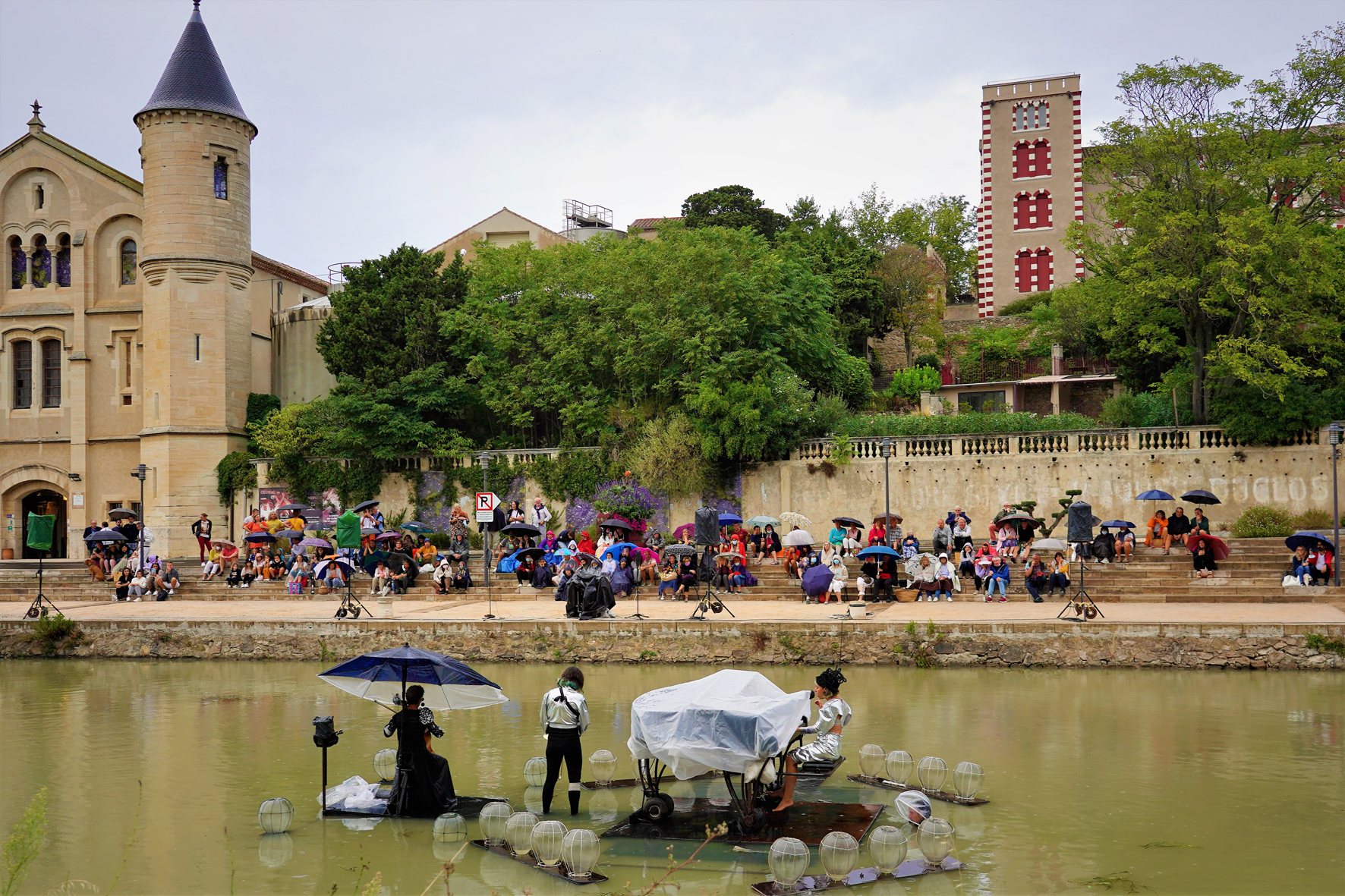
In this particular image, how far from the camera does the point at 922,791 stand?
10578mm

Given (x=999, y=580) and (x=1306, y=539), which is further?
(x=999, y=580)

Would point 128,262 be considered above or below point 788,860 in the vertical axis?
above

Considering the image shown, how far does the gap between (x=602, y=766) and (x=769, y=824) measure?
2.32 metres

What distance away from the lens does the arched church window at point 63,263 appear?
131ft

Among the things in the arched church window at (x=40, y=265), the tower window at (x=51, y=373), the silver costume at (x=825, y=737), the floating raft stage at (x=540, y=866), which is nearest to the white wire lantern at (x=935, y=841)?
the silver costume at (x=825, y=737)

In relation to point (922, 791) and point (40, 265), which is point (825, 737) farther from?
point (40, 265)

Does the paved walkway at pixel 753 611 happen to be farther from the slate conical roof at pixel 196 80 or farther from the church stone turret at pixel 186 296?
the slate conical roof at pixel 196 80

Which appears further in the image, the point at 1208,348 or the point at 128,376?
the point at 128,376

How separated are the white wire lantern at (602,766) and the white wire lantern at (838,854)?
3469mm

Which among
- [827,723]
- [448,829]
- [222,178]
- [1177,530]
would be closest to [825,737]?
[827,723]

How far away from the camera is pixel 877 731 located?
1342 centimetres

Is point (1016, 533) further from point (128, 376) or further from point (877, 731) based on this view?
point (128, 376)

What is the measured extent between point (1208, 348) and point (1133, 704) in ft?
60.8

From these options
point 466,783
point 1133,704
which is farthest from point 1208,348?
point 466,783
